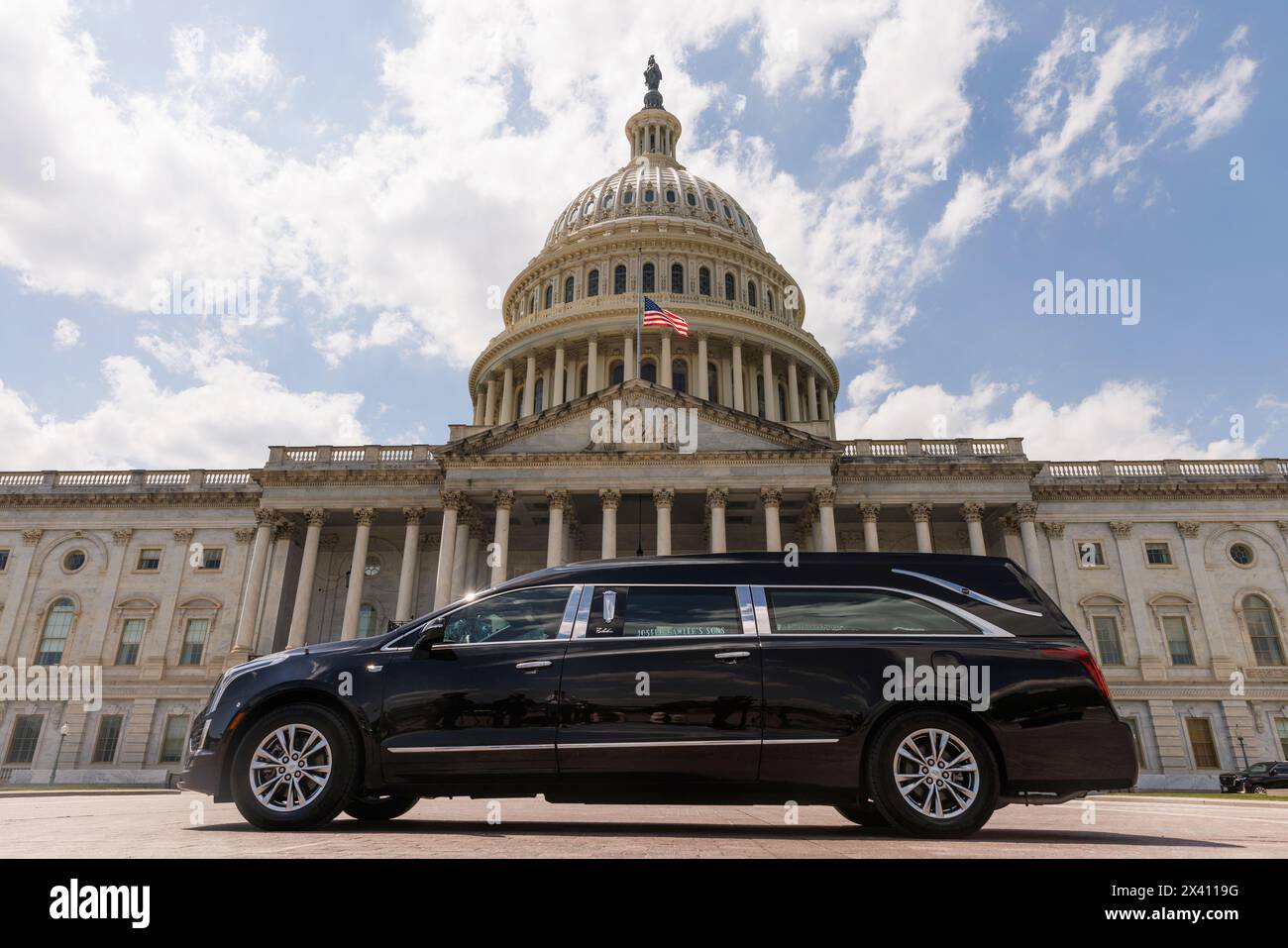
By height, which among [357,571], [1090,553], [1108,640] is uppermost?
[1090,553]

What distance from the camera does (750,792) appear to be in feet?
21.7

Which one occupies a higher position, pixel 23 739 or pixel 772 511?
pixel 772 511

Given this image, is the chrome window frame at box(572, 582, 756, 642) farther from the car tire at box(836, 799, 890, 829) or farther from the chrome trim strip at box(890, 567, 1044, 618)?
the car tire at box(836, 799, 890, 829)

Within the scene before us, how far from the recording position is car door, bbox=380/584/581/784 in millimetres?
6758

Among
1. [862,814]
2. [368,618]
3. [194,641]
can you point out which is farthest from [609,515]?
[862,814]

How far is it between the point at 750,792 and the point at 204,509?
45.7 meters

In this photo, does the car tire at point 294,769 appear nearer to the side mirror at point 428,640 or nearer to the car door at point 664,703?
the side mirror at point 428,640

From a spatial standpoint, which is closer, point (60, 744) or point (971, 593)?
point (971, 593)

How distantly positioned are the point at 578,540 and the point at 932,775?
3663 centimetres

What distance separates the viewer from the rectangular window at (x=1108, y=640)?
130 feet

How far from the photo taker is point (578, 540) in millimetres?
42625

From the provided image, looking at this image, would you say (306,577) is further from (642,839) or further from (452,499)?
(642,839)
